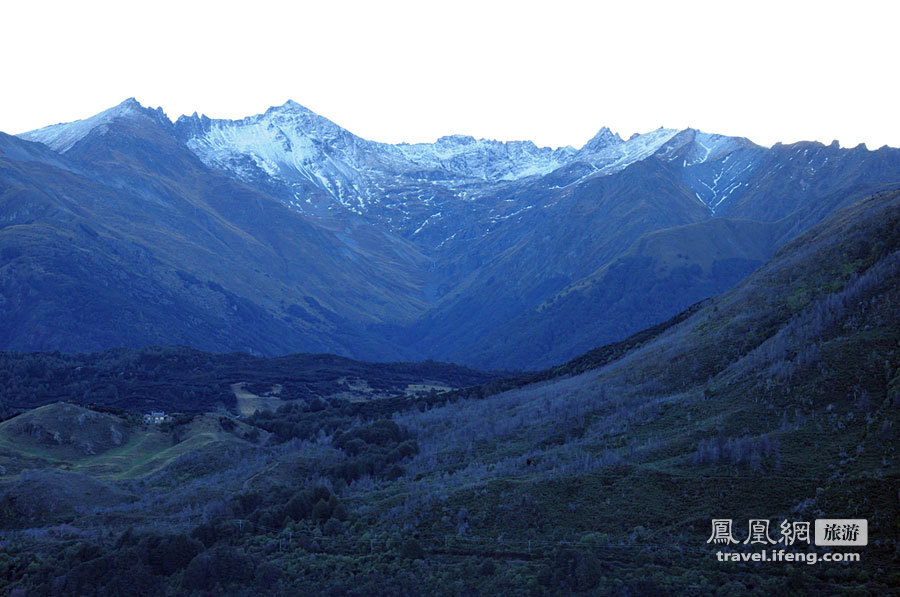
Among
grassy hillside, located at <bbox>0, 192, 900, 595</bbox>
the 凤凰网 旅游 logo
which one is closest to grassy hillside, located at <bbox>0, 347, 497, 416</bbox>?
grassy hillside, located at <bbox>0, 192, 900, 595</bbox>

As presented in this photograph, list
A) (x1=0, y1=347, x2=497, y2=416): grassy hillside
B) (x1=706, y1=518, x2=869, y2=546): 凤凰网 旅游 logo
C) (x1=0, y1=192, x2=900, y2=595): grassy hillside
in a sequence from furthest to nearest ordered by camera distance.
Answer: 1. (x1=0, y1=347, x2=497, y2=416): grassy hillside
2. (x1=0, y1=192, x2=900, y2=595): grassy hillside
3. (x1=706, y1=518, x2=869, y2=546): 凤凰网 旅游 logo

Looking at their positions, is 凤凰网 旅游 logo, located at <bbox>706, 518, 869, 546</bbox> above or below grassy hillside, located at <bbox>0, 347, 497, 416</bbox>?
below

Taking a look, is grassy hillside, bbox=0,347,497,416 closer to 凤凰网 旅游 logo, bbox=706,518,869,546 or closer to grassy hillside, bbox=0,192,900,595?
grassy hillside, bbox=0,192,900,595

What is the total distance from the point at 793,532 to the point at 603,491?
9355mm

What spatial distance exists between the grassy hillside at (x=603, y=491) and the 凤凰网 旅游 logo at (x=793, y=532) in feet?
1.05

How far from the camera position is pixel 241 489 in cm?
5312

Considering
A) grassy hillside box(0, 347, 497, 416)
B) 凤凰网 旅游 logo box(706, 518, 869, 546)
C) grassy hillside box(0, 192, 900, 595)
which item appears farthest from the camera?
grassy hillside box(0, 347, 497, 416)

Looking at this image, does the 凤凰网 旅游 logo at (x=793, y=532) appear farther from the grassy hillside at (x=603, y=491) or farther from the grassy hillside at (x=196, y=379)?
the grassy hillside at (x=196, y=379)

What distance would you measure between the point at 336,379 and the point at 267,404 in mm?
30024

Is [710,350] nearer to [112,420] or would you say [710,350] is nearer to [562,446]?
[562,446]

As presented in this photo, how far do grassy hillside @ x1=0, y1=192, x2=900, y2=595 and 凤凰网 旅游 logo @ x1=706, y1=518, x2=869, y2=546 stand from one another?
1.05ft

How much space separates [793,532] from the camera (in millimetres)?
30625

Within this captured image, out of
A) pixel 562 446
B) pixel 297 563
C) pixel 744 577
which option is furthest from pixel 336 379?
pixel 744 577

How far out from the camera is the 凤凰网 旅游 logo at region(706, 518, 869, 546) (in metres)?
29.3
